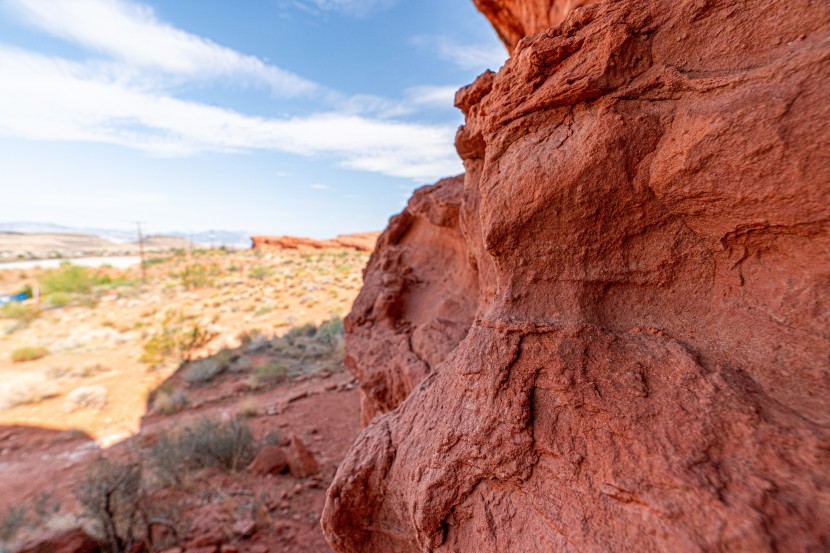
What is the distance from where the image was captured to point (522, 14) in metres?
3.61

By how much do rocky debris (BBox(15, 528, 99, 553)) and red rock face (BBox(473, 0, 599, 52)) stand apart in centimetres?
568

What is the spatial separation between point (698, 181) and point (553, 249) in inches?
22.3

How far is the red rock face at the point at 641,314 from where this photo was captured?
3.61 ft

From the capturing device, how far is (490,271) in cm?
261

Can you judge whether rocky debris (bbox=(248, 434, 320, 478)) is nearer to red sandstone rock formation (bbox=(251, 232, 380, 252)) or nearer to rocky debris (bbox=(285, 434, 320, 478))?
rocky debris (bbox=(285, 434, 320, 478))

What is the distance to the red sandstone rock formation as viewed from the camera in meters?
39.6

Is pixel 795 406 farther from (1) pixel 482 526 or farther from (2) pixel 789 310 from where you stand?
(1) pixel 482 526

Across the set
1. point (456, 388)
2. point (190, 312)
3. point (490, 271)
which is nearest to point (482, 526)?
point (456, 388)

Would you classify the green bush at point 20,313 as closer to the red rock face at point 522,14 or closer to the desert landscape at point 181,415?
the desert landscape at point 181,415

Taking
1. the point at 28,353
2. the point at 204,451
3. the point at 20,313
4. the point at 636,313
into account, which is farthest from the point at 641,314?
the point at 20,313

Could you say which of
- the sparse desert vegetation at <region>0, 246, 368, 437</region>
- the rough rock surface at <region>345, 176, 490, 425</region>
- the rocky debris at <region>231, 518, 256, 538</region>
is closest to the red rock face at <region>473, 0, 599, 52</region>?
the rough rock surface at <region>345, 176, 490, 425</region>

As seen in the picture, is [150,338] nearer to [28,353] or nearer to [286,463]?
[28,353]

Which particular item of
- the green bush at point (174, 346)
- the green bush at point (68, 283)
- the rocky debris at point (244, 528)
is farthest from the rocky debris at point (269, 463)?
the green bush at point (68, 283)

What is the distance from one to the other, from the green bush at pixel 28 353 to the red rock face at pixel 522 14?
14.2 metres
